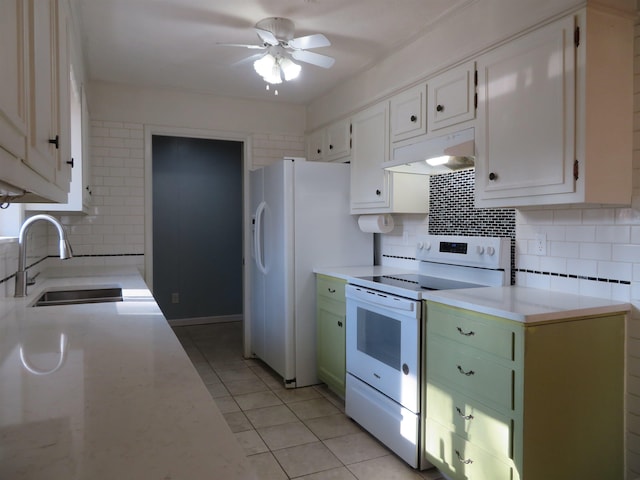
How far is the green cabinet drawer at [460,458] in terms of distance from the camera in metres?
1.92

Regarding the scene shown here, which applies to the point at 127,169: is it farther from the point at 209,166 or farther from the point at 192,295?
the point at 192,295

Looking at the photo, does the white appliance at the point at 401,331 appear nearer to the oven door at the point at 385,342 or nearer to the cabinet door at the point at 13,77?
the oven door at the point at 385,342

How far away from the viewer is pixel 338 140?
158 inches

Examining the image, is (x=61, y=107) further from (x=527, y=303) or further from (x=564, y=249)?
(x=564, y=249)

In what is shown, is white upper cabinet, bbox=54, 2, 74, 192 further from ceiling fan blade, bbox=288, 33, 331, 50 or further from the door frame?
the door frame

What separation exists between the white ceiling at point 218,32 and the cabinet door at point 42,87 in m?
1.27

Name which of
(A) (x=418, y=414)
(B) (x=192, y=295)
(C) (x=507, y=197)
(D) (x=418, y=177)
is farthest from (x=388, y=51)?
(B) (x=192, y=295)

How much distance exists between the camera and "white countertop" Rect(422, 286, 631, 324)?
1.84 metres

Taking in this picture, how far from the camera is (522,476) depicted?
181 centimetres

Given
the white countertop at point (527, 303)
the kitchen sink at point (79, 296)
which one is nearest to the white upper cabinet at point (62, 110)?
the kitchen sink at point (79, 296)

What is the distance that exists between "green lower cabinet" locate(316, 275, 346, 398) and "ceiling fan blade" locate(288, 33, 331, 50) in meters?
1.51

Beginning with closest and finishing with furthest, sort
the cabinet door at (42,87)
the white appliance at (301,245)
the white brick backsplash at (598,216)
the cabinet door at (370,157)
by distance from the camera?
the cabinet door at (42,87) → the white brick backsplash at (598,216) → the cabinet door at (370,157) → the white appliance at (301,245)

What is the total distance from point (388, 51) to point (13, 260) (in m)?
2.60

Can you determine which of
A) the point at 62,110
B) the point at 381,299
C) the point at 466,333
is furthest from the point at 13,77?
the point at 381,299
